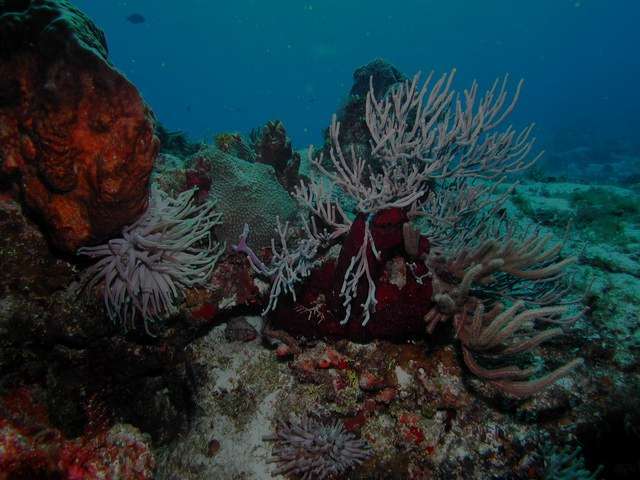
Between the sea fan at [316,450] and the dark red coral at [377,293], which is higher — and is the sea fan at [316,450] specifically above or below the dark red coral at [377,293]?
below

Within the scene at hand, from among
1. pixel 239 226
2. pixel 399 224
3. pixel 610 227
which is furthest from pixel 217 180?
pixel 610 227

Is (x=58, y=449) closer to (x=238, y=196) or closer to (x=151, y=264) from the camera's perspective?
(x=151, y=264)

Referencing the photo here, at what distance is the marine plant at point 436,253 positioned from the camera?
10.7ft

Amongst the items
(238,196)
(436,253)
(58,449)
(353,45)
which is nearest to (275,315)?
(238,196)

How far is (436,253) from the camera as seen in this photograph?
3693mm

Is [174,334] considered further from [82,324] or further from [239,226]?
[239,226]

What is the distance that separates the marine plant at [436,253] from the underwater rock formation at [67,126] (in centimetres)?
151

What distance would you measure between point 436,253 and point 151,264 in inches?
118

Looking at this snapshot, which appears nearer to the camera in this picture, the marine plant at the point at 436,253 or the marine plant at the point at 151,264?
the marine plant at the point at 436,253

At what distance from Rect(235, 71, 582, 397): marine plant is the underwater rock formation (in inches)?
59.6

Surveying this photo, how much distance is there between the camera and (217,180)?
467 centimetres

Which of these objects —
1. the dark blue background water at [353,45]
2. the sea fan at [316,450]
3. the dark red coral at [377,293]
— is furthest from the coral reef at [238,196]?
the dark blue background water at [353,45]

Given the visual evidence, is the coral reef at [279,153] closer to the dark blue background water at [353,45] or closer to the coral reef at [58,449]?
the coral reef at [58,449]

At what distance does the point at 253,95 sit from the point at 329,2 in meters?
44.3
